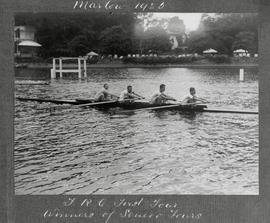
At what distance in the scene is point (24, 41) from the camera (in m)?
1.90

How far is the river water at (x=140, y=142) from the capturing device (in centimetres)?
186

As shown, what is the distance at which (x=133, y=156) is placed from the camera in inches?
74.2

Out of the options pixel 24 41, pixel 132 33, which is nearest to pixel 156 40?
pixel 132 33

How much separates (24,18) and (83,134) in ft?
1.42

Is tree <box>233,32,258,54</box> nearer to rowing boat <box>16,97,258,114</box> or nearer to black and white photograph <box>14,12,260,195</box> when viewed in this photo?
black and white photograph <box>14,12,260,195</box>

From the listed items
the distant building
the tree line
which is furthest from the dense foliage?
the distant building

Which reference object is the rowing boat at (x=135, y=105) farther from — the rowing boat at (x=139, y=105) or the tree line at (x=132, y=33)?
the tree line at (x=132, y=33)

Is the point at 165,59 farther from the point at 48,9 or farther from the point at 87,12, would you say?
the point at 48,9
